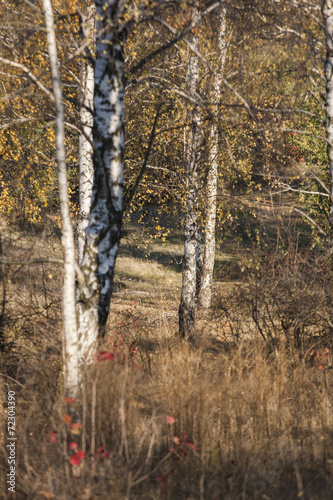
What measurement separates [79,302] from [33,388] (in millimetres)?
1053

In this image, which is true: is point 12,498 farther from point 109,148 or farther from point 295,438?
point 109,148

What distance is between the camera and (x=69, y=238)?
3.51 meters

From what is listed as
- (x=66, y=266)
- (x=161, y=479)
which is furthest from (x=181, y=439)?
(x=66, y=266)

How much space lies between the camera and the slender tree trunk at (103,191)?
152 inches

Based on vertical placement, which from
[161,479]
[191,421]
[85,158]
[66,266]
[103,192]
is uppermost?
[85,158]

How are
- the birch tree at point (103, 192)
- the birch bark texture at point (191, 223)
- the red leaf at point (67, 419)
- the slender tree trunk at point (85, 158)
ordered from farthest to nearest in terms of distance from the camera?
1. the birch bark texture at point (191, 223)
2. the slender tree trunk at point (85, 158)
3. the birch tree at point (103, 192)
4. the red leaf at point (67, 419)

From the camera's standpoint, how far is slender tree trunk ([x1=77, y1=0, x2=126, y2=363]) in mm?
3854

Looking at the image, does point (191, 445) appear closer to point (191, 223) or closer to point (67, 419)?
point (67, 419)

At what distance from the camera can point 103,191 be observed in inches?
153

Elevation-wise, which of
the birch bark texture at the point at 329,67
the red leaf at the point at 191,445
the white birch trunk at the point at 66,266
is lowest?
the red leaf at the point at 191,445

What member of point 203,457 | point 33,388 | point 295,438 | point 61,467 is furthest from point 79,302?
point 295,438

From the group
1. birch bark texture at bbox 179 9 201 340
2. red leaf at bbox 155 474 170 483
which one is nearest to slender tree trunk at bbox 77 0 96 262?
birch bark texture at bbox 179 9 201 340

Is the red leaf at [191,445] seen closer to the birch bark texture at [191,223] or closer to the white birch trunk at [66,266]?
the white birch trunk at [66,266]

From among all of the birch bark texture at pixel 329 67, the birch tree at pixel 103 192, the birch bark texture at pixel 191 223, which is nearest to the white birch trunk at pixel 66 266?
the birch tree at pixel 103 192
